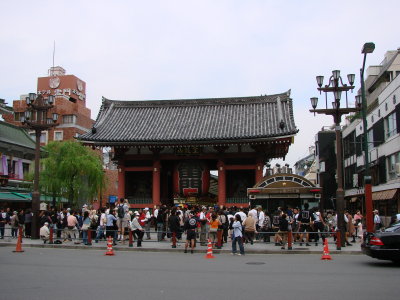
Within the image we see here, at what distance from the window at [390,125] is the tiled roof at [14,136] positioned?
37221 millimetres

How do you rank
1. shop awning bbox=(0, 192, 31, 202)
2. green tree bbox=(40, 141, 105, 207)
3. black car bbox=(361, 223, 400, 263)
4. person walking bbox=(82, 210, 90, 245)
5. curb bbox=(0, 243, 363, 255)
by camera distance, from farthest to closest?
shop awning bbox=(0, 192, 31, 202) → green tree bbox=(40, 141, 105, 207) → person walking bbox=(82, 210, 90, 245) → curb bbox=(0, 243, 363, 255) → black car bbox=(361, 223, 400, 263)

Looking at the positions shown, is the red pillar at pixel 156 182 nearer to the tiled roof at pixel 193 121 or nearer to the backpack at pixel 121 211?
the tiled roof at pixel 193 121

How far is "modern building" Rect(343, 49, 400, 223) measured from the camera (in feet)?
103

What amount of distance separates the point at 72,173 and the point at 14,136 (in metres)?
15.4

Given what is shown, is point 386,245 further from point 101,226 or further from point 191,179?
point 191,179

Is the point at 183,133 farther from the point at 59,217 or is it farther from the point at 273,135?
the point at 59,217

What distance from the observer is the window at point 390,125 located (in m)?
31.9

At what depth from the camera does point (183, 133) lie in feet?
104

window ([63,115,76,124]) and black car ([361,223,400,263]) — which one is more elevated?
window ([63,115,76,124])

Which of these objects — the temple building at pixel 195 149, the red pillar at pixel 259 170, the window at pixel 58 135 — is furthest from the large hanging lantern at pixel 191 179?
the window at pixel 58 135

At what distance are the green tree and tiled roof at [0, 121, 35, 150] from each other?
880 cm

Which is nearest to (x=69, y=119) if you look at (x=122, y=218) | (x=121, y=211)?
(x=122, y=218)

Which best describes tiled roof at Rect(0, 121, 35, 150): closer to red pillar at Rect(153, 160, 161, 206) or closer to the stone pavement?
red pillar at Rect(153, 160, 161, 206)

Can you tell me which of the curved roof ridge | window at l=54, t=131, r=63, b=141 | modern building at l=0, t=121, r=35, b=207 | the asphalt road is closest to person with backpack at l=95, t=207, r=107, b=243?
the asphalt road
